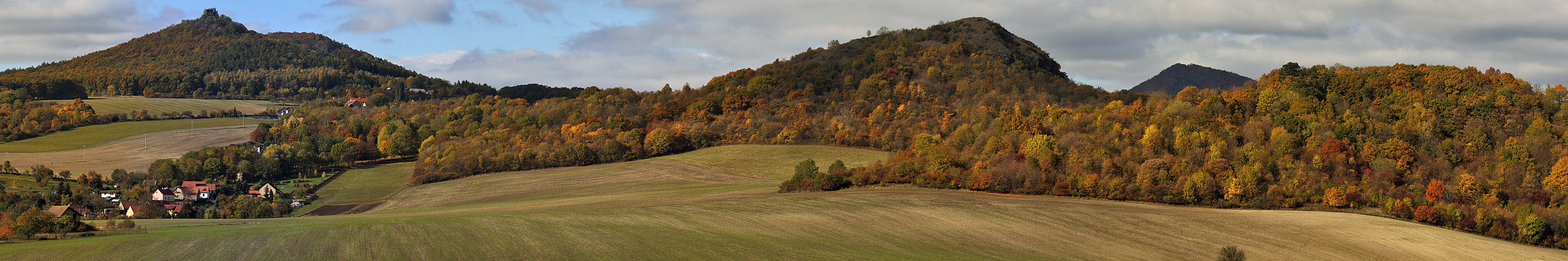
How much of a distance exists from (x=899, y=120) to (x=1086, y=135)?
32.7 m

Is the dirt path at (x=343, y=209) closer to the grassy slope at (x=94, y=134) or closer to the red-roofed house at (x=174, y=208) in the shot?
the red-roofed house at (x=174, y=208)

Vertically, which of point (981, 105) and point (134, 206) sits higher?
point (981, 105)

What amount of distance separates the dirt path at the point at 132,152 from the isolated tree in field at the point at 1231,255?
372 feet

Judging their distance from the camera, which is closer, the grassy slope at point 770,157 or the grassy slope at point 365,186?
the grassy slope at point 365,186

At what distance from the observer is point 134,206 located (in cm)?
8188

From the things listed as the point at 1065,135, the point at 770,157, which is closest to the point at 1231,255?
the point at 1065,135

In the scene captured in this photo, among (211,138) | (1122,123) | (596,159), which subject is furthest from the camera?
(211,138)

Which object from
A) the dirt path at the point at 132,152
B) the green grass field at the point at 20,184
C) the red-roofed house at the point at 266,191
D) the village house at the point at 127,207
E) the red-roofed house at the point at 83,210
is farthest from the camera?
the dirt path at the point at 132,152

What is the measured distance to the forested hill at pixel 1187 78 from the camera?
576 feet

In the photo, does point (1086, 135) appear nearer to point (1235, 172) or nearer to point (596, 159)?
point (1235, 172)

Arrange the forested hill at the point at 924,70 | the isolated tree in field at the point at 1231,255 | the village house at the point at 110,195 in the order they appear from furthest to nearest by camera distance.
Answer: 1. the forested hill at the point at 924,70
2. the village house at the point at 110,195
3. the isolated tree in field at the point at 1231,255

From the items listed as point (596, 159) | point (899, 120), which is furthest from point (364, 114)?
point (899, 120)

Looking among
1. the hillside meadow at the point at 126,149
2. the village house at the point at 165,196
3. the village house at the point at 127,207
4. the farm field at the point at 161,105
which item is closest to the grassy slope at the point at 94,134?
the hillside meadow at the point at 126,149

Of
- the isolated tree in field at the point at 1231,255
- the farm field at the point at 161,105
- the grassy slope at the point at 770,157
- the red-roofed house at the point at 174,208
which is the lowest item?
the red-roofed house at the point at 174,208
